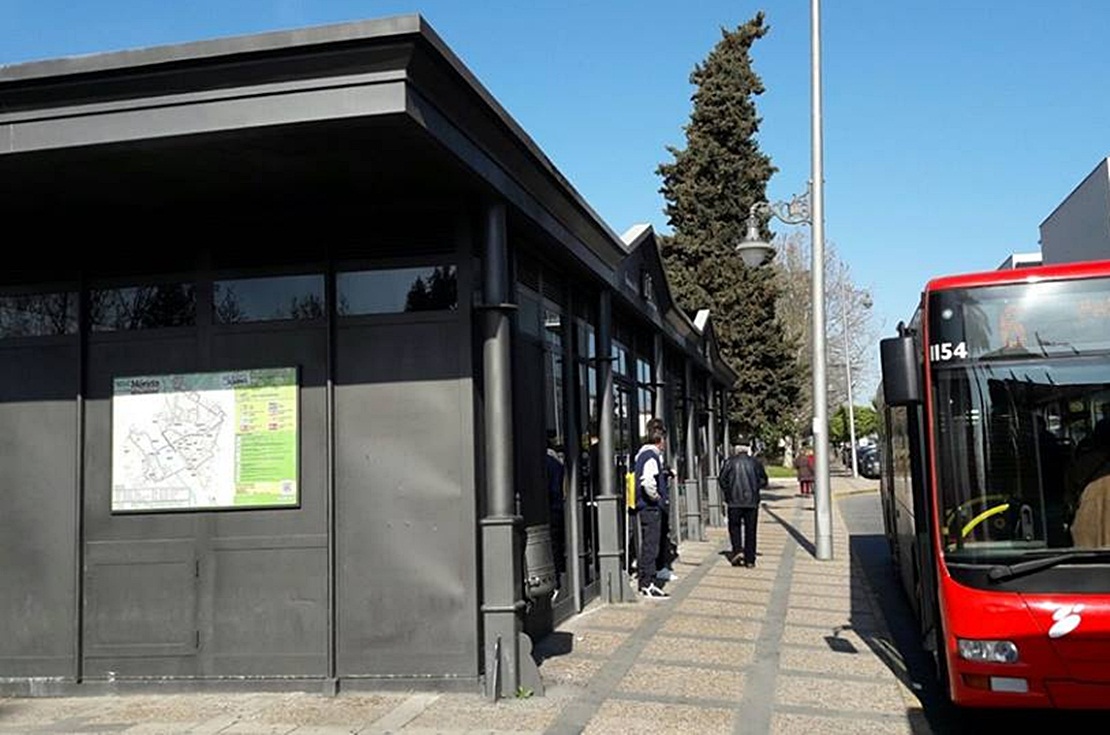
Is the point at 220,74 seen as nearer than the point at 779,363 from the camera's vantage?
Yes

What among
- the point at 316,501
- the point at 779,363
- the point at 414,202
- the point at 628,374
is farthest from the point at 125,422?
the point at 779,363

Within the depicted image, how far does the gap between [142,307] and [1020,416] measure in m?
6.22

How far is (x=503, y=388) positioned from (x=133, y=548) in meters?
3.06

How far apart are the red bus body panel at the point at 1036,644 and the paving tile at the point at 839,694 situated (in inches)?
47.3

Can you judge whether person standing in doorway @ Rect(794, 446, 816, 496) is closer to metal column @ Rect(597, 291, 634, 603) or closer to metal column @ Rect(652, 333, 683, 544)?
metal column @ Rect(652, 333, 683, 544)

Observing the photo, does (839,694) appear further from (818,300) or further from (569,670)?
(818,300)

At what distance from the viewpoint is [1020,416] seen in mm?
5926

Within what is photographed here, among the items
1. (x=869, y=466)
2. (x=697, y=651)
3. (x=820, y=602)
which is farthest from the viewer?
(x=869, y=466)

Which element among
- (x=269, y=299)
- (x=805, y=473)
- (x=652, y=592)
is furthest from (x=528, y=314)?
(x=805, y=473)

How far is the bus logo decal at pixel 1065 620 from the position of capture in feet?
17.6

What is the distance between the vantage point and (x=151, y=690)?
7508mm

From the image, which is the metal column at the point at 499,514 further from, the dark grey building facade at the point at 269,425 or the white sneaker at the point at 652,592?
the white sneaker at the point at 652,592

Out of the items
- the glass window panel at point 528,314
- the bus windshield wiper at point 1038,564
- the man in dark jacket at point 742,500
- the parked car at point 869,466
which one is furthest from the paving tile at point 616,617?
the parked car at point 869,466

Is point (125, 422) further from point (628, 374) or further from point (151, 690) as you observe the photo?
point (628, 374)
